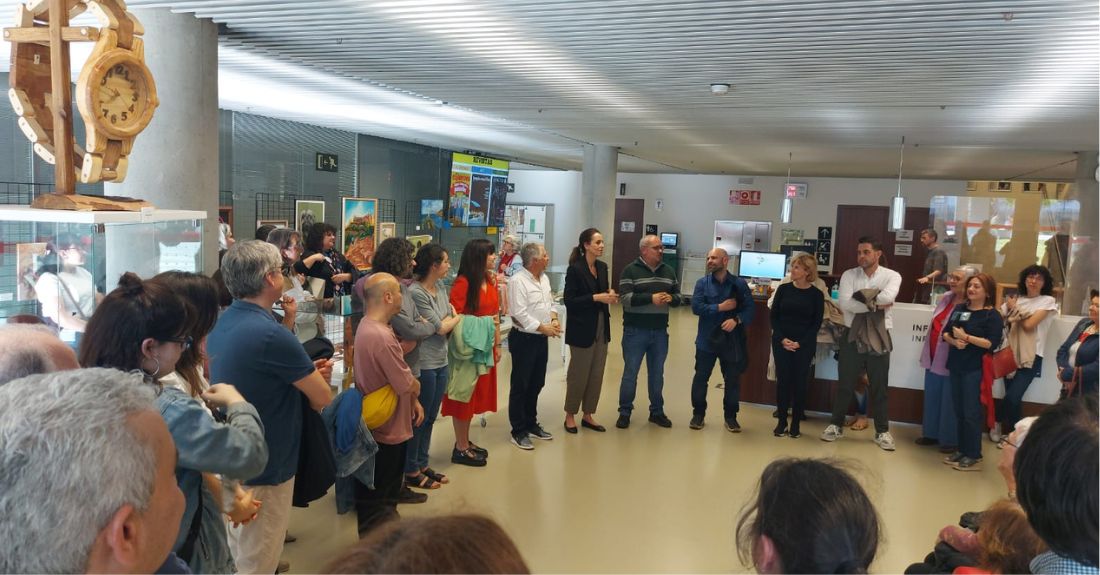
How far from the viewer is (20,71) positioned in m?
2.34

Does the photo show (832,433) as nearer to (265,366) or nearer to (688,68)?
(688,68)

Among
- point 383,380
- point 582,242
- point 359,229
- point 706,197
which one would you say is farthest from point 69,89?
point 706,197

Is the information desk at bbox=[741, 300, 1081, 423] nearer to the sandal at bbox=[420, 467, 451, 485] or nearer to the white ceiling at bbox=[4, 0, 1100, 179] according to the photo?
the white ceiling at bbox=[4, 0, 1100, 179]

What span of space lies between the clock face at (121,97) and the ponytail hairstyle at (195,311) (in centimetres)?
64

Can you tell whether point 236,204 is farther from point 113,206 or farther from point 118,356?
point 118,356

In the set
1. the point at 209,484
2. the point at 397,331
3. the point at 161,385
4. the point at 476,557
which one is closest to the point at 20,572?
the point at 476,557

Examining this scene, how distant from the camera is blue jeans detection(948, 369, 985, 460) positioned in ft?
18.4

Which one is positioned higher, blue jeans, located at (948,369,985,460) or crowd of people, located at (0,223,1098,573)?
crowd of people, located at (0,223,1098,573)

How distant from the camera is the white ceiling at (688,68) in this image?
12.4 feet

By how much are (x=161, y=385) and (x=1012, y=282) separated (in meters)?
10.5

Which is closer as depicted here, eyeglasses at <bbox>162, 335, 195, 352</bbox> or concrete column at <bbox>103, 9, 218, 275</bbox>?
eyeglasses at <bbox>162, 335, 195, 352</bbox>

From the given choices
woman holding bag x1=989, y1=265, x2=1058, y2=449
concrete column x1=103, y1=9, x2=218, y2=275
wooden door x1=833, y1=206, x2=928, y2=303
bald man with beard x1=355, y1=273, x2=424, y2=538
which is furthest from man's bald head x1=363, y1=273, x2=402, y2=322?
wooden door x1=833, y1=206, x2=928, y2=303

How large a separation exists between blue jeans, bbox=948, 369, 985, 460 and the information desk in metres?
0.97

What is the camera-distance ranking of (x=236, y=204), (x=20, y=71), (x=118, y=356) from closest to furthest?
1. (x=118, y=356)
2. (x=20, y=71)
3. (x=236, y=204)
